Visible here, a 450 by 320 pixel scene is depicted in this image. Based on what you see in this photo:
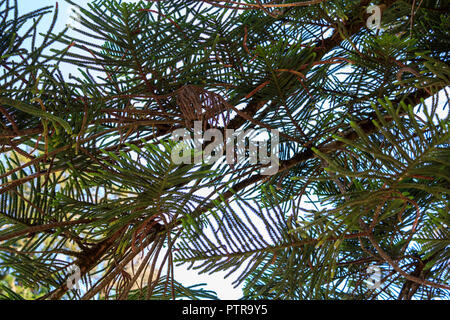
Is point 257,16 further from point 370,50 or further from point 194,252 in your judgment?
point 194,252

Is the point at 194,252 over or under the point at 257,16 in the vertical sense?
under

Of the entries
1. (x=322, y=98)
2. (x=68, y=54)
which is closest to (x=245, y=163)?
(x=322, y=98)

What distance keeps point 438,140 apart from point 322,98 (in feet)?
1.19

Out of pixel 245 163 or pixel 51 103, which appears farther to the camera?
pixel 245 163

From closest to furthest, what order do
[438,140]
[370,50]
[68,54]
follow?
[438,140] < [68,54] < [370,50]

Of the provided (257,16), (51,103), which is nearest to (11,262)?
(51,103)

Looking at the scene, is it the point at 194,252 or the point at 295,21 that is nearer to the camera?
the point at 194,252

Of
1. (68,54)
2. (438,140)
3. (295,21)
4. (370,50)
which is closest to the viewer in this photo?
(438,140)

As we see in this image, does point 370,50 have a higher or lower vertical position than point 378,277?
higher

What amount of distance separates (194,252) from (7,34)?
0.25 m

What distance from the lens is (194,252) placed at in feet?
1.48

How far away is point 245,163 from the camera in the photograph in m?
0.62
